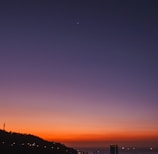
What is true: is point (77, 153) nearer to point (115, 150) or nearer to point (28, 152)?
point (115, 150)

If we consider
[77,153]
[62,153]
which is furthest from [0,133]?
[77,153]

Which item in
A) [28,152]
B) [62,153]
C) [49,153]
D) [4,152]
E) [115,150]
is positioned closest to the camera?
[4,152]

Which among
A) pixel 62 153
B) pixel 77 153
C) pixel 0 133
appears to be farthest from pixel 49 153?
pixel 77 153

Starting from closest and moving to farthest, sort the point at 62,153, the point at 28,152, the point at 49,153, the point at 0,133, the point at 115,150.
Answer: the point at 28,152
the point at 49,153
the point at 62,153
the point at 0,133
the point at 115,150

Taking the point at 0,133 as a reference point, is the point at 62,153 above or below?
below

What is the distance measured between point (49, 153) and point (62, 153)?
17.7 metres

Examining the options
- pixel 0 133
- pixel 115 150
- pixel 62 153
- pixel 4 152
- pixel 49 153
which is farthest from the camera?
pixel 115 150

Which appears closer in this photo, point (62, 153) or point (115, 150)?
point (62, 153)

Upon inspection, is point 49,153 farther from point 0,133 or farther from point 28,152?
point 0,133

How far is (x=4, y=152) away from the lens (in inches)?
4203

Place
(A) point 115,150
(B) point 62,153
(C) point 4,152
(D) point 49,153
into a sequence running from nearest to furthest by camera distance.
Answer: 1. (C) point 4,152
2. (D) point 49,153
3. (B) point 62,153
4. (A) point 115,150

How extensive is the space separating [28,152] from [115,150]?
82.8 metres

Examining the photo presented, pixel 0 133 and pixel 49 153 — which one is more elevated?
pixel 0 133

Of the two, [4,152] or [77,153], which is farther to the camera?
[77,153]
